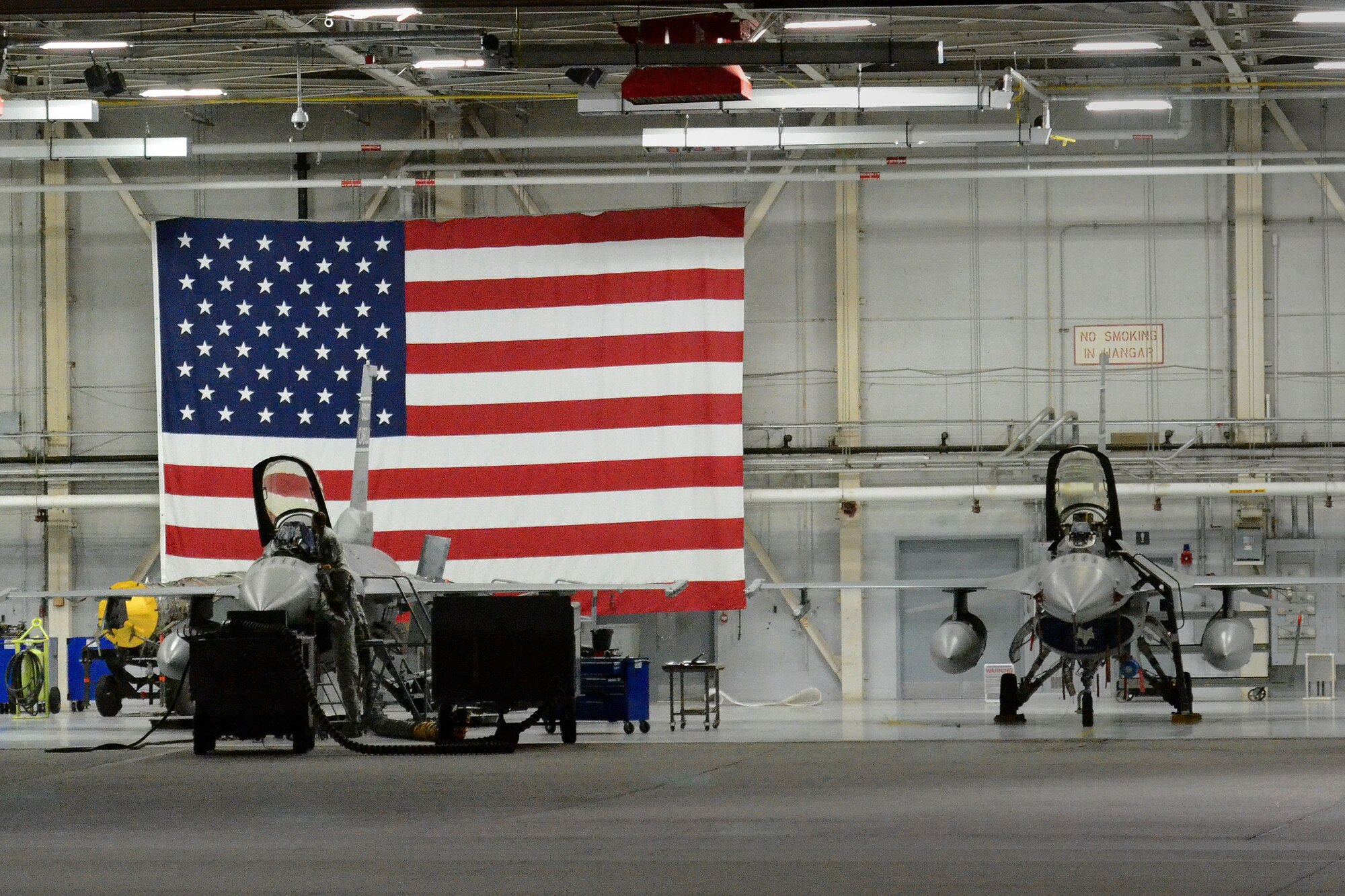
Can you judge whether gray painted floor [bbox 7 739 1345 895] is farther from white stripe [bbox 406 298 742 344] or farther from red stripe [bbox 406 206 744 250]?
red stripe [bbox 406 206 744 250]

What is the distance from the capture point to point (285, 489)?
1210 cm

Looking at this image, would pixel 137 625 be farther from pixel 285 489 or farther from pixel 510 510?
pixel 285 489

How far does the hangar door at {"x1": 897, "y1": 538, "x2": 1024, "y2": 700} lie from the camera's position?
59.6 feet

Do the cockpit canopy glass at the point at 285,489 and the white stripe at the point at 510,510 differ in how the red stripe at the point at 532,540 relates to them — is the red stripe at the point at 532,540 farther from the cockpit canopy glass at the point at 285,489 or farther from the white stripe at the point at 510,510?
the cockpit canopy glass at the point at 285,489

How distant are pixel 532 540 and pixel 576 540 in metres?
0.50

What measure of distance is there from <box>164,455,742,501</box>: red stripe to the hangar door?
97.8 inches

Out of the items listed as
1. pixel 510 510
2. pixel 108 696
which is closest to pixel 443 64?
pixel 510 510

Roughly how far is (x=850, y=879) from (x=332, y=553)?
24.5ft

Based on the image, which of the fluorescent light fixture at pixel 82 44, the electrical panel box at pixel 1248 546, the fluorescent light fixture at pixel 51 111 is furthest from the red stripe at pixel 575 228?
the electrical panel box at pixel 1248 546

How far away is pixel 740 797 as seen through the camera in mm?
7570

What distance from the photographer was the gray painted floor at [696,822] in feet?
17.0

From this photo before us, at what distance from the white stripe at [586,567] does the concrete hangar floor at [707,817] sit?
5.93 m

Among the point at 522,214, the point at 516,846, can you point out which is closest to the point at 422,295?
the point at 522,214

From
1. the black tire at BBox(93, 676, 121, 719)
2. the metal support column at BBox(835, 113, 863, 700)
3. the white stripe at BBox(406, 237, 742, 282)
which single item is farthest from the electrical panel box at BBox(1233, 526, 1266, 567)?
the black tire at BBox(93, 676, 121, 719)
